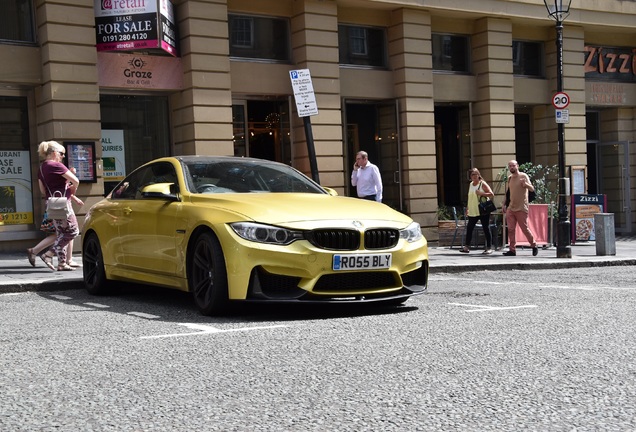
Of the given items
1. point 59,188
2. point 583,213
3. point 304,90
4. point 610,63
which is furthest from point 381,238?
point 610,63

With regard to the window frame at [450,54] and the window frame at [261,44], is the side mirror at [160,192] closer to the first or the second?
the window frame at [261,44]

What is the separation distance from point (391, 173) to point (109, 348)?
16.5 m

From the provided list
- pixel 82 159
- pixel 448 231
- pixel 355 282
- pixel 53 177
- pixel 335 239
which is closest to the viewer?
pixel 335 239

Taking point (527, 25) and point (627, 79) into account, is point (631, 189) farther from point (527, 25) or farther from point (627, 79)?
point (527, 25)

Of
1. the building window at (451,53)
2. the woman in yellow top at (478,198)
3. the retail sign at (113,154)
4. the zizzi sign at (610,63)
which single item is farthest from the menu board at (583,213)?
the retail sign at (113,154)

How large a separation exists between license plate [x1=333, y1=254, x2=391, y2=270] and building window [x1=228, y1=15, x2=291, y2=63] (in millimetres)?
12499

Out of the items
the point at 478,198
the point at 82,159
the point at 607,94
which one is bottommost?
the point at 478,198

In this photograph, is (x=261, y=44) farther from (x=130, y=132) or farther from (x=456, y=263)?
(x=456, y=263)

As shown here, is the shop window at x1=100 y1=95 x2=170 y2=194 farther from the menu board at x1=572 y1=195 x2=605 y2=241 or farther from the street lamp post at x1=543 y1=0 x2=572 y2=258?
the menu board at x1=572 y1=195 x2=605 y2=241

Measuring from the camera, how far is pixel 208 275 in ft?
25.3

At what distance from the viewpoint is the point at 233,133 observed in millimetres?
19516

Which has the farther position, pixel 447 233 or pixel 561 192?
pixel 447 233

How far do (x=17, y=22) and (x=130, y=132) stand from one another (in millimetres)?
3038

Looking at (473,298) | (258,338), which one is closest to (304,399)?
(258,338)
